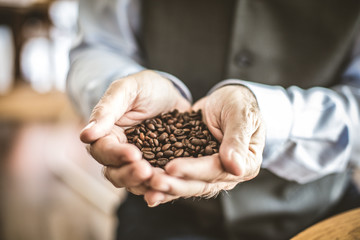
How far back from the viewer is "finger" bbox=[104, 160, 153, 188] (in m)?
0.50

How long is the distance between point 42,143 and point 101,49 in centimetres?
226

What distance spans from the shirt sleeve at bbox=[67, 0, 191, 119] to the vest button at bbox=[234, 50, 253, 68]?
18cm

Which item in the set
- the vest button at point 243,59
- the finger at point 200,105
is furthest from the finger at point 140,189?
the vest button at point 243,59

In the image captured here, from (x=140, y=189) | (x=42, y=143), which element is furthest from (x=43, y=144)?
(x=140, y=189)

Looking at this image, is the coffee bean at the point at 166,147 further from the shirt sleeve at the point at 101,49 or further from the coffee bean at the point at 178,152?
the shirt sleeve at the point at 101,49

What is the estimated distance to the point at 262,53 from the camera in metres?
0.86

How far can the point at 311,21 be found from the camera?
2.78 ft

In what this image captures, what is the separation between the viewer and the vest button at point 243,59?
854 mm

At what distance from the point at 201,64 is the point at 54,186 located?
75.3 inches

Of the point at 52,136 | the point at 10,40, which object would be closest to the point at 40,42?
the point at 10,40

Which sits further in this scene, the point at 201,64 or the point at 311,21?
the point at 201,64

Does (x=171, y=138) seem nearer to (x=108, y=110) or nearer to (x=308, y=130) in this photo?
(x=108, y=110)

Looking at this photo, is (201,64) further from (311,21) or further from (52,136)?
(52,136)

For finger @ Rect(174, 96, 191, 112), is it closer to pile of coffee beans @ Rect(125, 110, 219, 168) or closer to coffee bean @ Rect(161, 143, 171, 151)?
pile of coffee beans @ Rect(125, 110, 219, 168)
